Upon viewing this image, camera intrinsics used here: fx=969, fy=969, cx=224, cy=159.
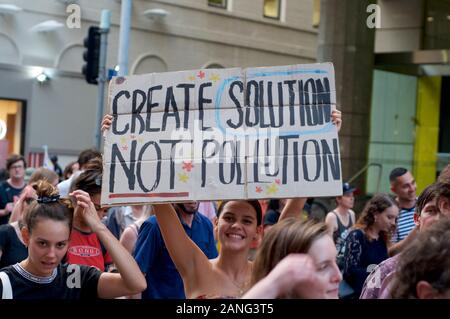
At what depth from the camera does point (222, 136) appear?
4297 millimetres

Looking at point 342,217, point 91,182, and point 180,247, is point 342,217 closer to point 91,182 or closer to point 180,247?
point 91,182

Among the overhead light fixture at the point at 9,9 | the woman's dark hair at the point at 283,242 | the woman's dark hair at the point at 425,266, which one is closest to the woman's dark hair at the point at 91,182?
the woman's dark hair at the point at 283,242

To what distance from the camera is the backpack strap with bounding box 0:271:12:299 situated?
3861 millimetres

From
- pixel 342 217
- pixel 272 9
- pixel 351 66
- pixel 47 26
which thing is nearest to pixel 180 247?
pixel 342 217

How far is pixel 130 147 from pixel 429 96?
1353cm

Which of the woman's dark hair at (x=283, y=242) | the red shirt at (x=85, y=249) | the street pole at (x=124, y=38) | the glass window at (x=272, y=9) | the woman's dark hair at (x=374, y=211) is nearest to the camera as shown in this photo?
the woman's dark hair at (x=283, y=242)

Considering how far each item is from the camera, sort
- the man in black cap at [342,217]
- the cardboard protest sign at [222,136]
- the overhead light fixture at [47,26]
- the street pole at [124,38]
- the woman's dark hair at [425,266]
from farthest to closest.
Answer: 1. the overhead light fixture at [47,26]
2. the street pole at [124,38]
3. the man in black cap at [342,217]
4. the cardboard protest sign at [222,136]
5. the woman's dark hair at [425,266]

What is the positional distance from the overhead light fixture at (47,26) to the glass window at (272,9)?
4069 millimetres

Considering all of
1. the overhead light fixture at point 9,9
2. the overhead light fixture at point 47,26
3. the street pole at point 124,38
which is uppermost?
the overhead light fixture at point 9,9

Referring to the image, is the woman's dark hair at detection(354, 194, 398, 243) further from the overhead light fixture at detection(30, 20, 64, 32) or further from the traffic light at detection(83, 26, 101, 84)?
the overhead light fixture at detection(30, 20, 64, 32)

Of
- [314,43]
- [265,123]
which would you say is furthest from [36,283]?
[314,43]

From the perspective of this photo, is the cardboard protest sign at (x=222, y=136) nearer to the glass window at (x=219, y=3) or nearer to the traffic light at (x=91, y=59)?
the traffic light at (x=91, y=59)

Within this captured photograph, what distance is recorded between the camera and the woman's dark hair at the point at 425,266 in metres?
2.64

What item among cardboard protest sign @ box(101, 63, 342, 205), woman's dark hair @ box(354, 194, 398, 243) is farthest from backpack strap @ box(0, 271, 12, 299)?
woman's dark hair @ box(354, 194, 398, 243)
